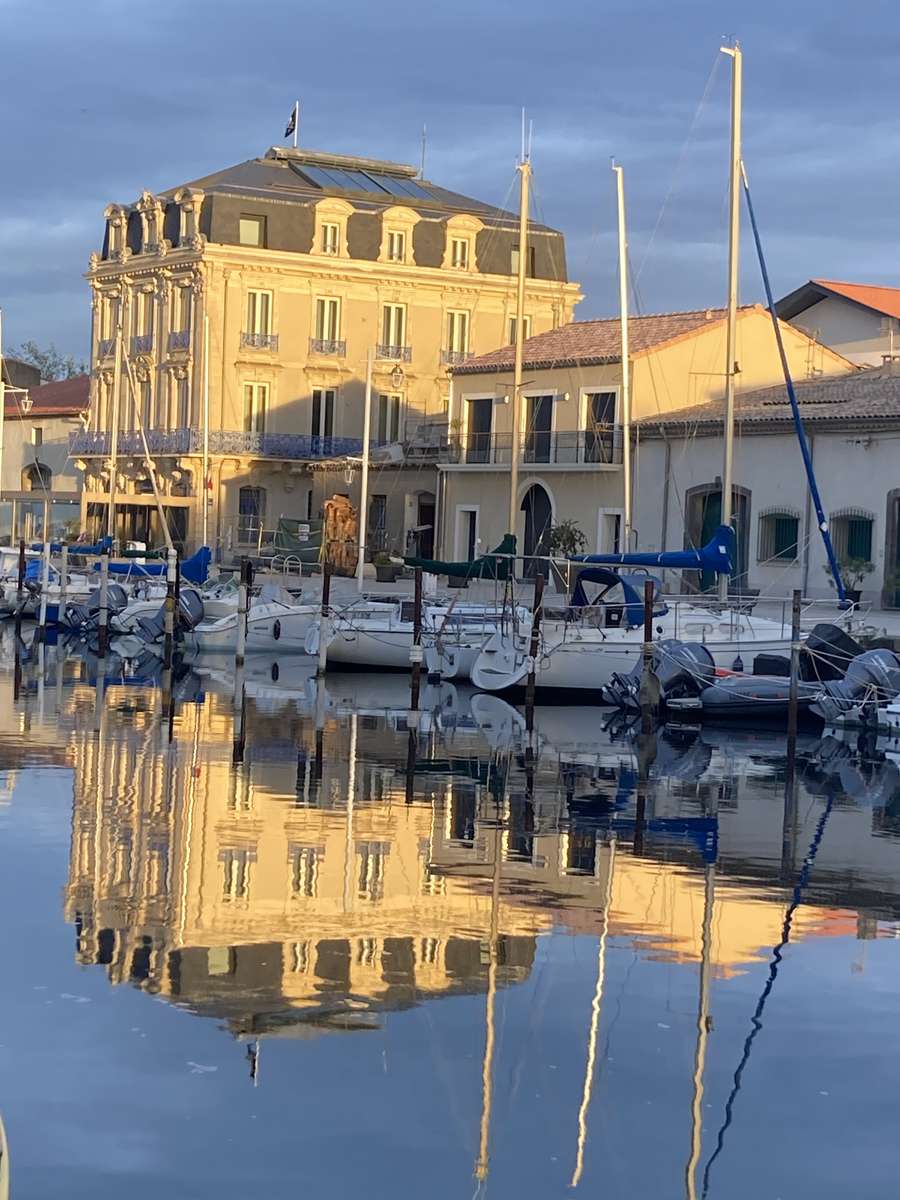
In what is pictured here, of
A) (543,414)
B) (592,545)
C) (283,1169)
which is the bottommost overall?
(283,1169)

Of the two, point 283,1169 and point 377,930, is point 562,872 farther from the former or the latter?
point 283,1169

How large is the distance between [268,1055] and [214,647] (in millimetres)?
33078

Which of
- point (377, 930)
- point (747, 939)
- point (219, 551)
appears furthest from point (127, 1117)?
point (219, 551)

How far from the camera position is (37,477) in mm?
79062

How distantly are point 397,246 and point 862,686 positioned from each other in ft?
130

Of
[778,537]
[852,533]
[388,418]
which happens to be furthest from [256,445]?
[852,533]

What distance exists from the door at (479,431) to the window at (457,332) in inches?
479

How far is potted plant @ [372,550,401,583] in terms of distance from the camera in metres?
53.2

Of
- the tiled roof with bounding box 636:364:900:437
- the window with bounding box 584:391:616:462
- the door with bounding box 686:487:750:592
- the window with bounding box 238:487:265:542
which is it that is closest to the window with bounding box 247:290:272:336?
the window with bounding box 238:487:265:542

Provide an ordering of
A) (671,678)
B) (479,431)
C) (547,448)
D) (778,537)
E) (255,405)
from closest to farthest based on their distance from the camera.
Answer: (671,678)
(778,537)
(547,448)
(479,431)
(255,405)

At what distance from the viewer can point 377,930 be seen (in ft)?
46.7

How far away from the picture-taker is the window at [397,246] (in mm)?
65938

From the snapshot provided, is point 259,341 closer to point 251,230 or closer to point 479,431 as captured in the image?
point 251,230

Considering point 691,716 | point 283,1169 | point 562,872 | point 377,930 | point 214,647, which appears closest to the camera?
point 283,1169
